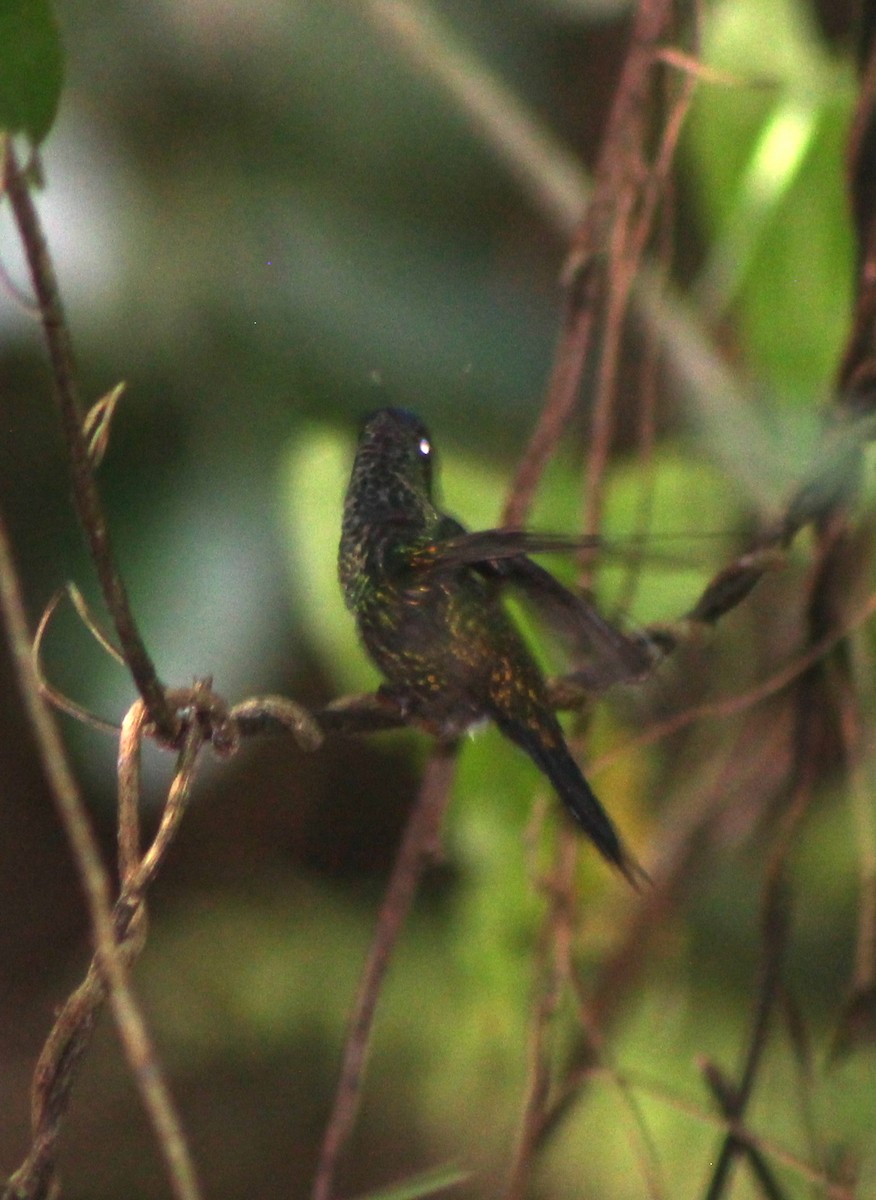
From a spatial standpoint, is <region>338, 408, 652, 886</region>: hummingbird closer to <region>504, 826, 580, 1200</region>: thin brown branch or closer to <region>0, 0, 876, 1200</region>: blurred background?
<region>0, 0, 876, 1200</region>: blurred background

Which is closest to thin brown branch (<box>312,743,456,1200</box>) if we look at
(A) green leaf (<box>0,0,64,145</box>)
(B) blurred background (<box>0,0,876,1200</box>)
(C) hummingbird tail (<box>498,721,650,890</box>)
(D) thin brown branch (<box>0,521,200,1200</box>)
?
(B) blurred background (<box>0,0,876,1200</box>)

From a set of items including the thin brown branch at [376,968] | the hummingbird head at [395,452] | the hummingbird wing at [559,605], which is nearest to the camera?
the hummingbird wing at [559,605]

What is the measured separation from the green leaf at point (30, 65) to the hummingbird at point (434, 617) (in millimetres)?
554

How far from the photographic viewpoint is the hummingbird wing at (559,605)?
1146 millimetres

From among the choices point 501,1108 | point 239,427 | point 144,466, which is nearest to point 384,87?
point 239,427

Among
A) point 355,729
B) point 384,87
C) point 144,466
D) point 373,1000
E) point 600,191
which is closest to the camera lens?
point 355,729

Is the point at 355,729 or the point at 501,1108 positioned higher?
the point at 355,729

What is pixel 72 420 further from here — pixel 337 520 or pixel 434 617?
pixel 337 520

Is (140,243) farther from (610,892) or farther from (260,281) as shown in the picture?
(610,892)

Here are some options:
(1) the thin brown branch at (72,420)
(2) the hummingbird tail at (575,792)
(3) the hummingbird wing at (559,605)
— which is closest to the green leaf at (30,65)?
(1) the thin brown branch at (72,420)

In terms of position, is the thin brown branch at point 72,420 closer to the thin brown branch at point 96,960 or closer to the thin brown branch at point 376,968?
the thin brown branch at point 96,960

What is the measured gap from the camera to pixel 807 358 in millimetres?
2383

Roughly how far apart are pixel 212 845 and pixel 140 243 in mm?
1674

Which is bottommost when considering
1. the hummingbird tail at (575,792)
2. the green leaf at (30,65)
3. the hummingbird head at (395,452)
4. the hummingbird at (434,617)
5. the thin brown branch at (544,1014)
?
the thin brown branch at (544,1014)
